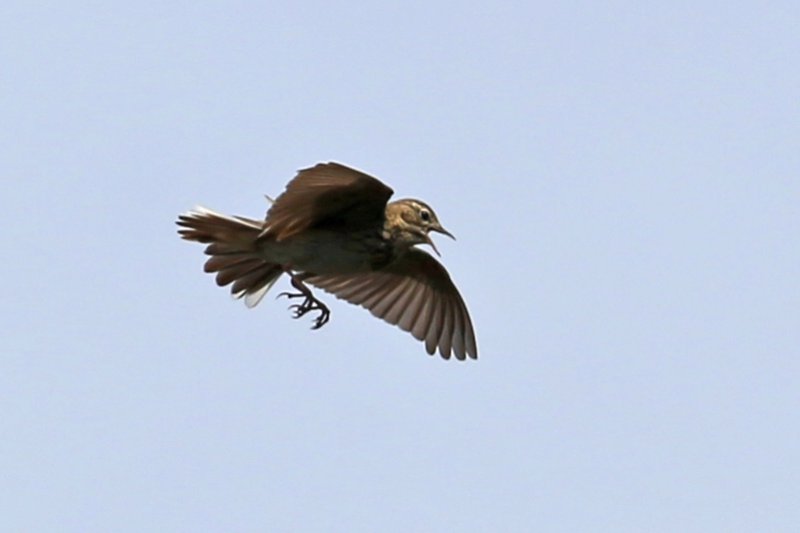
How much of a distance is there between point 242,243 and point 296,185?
1.06 m

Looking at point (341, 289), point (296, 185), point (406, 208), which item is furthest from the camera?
point (341, 289)

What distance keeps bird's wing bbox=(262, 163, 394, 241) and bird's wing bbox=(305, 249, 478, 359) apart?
2330 millimetres

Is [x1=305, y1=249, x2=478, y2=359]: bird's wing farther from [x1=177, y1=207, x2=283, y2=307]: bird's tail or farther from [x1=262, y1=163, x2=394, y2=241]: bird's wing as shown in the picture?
[x1=262, y1=163, x2=394, y2=241]: bird's wing

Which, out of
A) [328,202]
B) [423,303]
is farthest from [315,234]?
[423,303]

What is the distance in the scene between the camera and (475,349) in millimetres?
20812

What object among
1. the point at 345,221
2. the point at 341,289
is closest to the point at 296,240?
the point at 345,221

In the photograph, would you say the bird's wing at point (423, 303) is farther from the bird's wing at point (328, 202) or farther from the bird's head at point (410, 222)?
the bird's wing at point (328, 202)

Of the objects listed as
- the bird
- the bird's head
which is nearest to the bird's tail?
the bird

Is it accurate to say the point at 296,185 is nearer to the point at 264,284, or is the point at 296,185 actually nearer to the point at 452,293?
the point at 264,284

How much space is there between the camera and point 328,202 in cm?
1798

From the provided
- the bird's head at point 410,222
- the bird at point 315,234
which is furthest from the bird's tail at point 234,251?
the bird's head at point 410,222

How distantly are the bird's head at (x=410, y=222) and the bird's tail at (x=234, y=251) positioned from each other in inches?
46.2

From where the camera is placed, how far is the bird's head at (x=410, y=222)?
1864cm

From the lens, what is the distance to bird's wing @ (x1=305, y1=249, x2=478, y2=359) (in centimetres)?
2072
